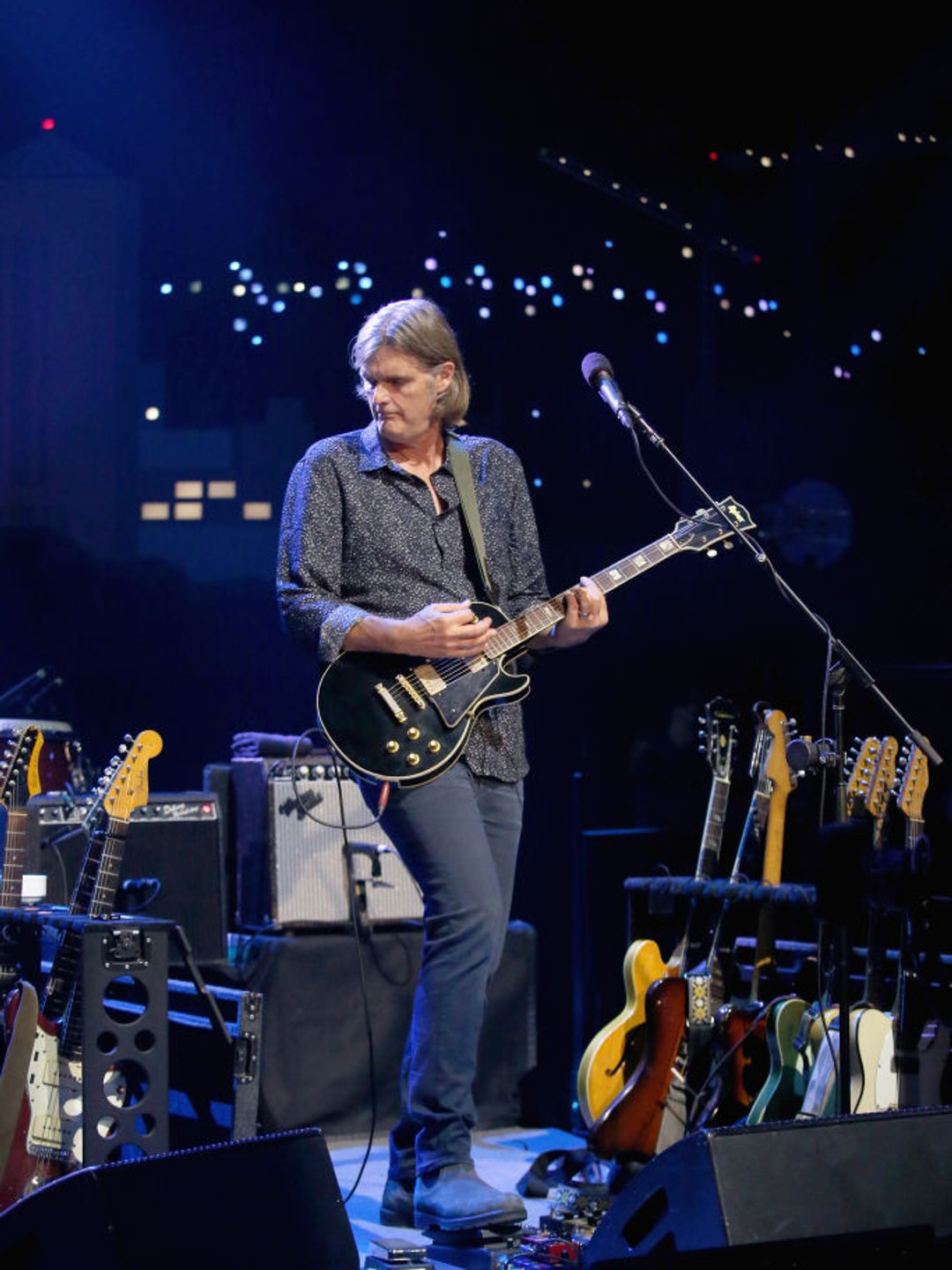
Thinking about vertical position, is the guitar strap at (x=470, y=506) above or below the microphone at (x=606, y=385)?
below

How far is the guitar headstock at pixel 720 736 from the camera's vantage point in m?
4.50

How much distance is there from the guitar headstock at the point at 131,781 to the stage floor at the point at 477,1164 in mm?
981

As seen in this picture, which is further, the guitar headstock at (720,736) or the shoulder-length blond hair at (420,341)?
the guitar headstock at (720,736)

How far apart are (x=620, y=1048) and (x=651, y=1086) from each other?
14 cm

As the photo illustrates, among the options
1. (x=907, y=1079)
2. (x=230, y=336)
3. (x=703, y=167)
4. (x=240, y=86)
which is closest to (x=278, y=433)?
(x=230, y=336)

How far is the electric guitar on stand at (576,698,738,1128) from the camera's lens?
162 inches

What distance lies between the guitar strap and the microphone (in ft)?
1.18

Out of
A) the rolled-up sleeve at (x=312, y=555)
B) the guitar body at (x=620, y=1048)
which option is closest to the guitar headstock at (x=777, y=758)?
the guitar body at (x=620, y=1048)

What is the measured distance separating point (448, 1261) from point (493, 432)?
3.68 m

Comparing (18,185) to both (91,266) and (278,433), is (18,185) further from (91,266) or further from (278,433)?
(278,433)

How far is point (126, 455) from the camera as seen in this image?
6.26m

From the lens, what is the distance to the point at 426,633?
3293mm

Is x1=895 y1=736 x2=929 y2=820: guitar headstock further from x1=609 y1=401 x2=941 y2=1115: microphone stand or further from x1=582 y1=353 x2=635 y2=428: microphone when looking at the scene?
x1=582 y1=353 x2=635 y2=428: microphone

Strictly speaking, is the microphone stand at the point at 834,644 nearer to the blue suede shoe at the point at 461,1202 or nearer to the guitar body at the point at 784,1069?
the guitar body at the point at 784,1069
